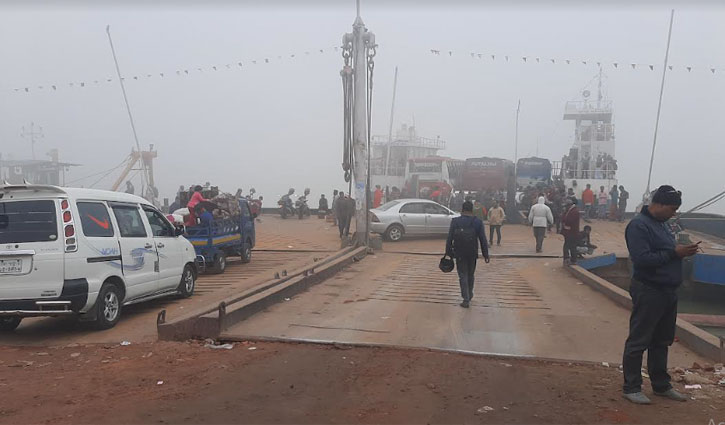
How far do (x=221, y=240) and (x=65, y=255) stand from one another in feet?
17.7

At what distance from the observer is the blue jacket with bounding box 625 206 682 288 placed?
162 inches

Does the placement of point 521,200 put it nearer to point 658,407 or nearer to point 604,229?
point 604,229

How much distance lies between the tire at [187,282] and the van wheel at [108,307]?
1662 millimetres

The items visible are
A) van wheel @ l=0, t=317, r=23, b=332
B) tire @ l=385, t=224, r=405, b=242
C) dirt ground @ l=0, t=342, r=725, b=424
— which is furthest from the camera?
tire @ l=385, t=224, r=405, b=242

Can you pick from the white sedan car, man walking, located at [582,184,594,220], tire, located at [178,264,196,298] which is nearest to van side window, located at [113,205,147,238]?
tire, located at [178,264,196,298]

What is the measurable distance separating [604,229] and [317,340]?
17.2 meters

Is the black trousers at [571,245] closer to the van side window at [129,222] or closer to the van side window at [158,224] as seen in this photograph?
the van side window at [158,224]

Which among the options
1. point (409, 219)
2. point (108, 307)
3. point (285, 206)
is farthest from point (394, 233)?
point (108, 307)

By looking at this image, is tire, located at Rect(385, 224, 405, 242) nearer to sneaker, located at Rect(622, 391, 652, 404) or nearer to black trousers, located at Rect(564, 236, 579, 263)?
black trousers, located at Rect(564, 236, 579, 263)

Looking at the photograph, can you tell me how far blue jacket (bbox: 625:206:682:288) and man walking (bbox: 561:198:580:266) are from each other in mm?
7652

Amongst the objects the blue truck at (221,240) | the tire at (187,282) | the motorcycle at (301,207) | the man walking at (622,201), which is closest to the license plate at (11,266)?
the tire at (187,282)

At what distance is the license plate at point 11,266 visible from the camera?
6.11 metres

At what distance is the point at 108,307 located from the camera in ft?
21.9

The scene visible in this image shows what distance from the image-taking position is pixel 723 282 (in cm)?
1338
